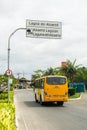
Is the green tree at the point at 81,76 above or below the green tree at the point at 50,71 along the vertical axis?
below

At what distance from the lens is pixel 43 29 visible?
26.3 m

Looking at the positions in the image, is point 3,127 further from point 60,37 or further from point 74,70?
point 74,70

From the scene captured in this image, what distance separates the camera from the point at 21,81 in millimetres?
167875

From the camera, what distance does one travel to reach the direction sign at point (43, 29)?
2609 cm

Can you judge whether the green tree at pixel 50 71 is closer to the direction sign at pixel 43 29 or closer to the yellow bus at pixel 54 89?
the yellow bus at pixel 54 89

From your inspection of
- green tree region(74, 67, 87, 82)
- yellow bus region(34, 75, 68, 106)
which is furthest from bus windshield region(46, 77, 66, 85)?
green tree region(74, 67, 87, 82)

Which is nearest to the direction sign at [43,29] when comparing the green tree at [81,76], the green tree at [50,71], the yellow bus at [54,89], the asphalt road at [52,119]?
the asphalt road at [52,119]

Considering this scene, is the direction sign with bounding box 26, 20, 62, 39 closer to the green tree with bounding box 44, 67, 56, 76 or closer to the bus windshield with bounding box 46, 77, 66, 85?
the bus windshield with bounding box 46, 77, 66, 85

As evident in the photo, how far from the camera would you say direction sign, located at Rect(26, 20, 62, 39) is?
26094 millimetres

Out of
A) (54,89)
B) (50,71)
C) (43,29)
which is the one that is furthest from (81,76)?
(43,29)

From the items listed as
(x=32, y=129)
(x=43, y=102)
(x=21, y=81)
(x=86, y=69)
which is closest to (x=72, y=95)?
(x=43, y=102)

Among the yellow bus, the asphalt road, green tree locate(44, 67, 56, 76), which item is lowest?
the asphalt road

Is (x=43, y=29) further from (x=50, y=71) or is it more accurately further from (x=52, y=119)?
(x=50, y=71)

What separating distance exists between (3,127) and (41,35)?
774 inches
